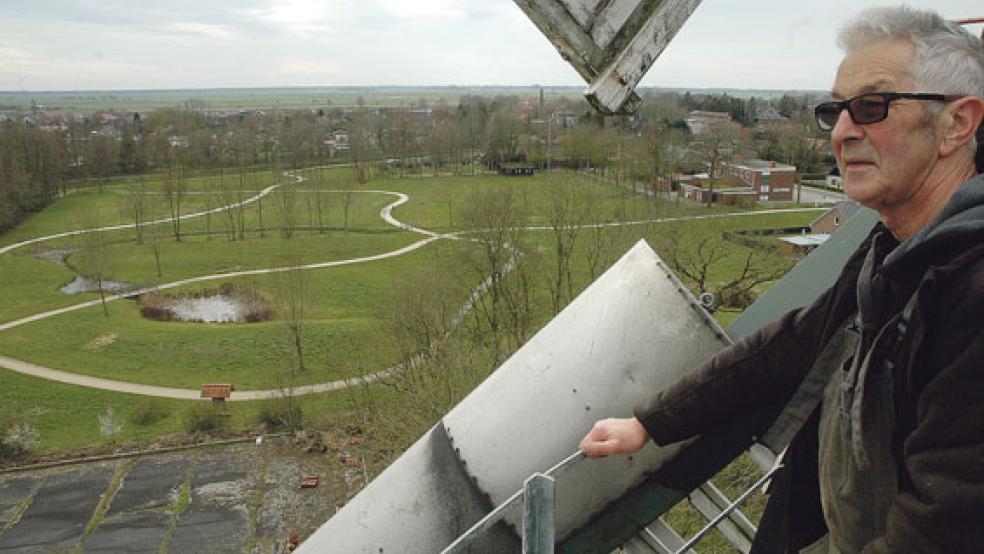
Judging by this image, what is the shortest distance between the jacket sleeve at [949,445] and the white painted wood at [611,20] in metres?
1.50

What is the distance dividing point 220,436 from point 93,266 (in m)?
18.8

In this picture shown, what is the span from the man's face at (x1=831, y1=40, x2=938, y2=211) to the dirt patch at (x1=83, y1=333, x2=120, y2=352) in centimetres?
3258

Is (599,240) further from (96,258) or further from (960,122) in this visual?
(960,122)

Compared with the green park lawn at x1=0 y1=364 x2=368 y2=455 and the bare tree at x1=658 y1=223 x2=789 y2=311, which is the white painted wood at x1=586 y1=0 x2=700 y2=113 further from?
the bare tree at x1=658 y1=223 x2=789 y2=311

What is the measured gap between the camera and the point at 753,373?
244 centimetres

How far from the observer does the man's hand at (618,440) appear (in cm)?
265

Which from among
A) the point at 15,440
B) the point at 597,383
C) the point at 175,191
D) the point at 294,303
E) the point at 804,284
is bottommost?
the point at 15,440

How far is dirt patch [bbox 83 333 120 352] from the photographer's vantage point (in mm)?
29719

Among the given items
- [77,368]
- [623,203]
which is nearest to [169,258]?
[77,368]

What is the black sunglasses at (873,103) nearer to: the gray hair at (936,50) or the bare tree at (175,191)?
the gray hair at (936,50)

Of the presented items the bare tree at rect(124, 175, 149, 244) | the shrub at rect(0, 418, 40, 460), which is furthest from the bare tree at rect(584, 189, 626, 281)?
the bare tree at rect(124, 175, 149, 244)

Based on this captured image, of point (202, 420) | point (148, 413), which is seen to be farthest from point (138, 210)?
point (202, 420)

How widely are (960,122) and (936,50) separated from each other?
0.19 metres

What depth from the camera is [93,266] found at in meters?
37.6
